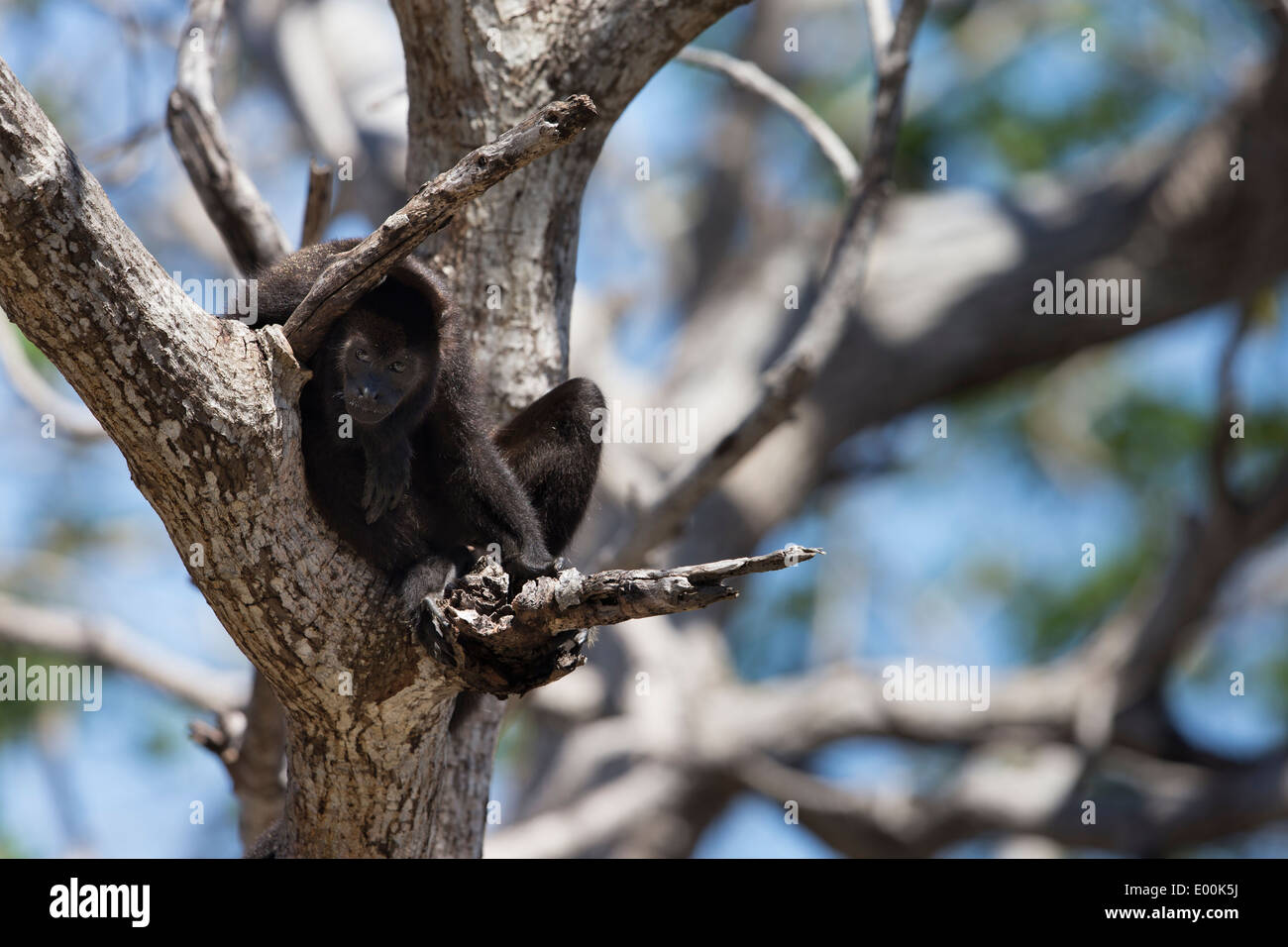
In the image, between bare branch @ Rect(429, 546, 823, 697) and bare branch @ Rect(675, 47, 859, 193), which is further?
bare branch @ Rect(675, 47, 859, 193)

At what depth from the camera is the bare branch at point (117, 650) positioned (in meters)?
8.07

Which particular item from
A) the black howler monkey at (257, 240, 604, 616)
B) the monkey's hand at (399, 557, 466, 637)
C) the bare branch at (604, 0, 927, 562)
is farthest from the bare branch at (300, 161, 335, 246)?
the monkey's hand at (399, 557, 466, 637)

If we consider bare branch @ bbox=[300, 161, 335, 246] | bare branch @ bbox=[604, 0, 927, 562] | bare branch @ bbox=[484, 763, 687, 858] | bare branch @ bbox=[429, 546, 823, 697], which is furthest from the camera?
bare branch @ bbox=[484, 763, 687, 858]

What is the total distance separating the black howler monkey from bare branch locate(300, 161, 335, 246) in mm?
1219

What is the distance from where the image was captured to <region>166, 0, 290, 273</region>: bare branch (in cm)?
596

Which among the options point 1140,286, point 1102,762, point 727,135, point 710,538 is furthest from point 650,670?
point 727,135

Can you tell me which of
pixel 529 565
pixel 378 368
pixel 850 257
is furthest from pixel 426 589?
pixel 850 257

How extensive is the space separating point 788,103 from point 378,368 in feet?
11.6

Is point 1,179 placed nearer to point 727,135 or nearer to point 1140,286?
point 1140,286

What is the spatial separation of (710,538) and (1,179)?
340 inches

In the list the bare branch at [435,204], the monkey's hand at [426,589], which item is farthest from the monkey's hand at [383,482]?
the bare branch at [435,204]

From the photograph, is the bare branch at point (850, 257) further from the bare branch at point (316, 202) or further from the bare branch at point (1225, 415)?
the bare branch at point (1225, 415)

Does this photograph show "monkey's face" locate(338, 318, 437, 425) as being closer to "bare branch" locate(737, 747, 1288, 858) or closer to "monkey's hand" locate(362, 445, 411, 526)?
"monkey's hand" locate(362, 445, 411, 526)
